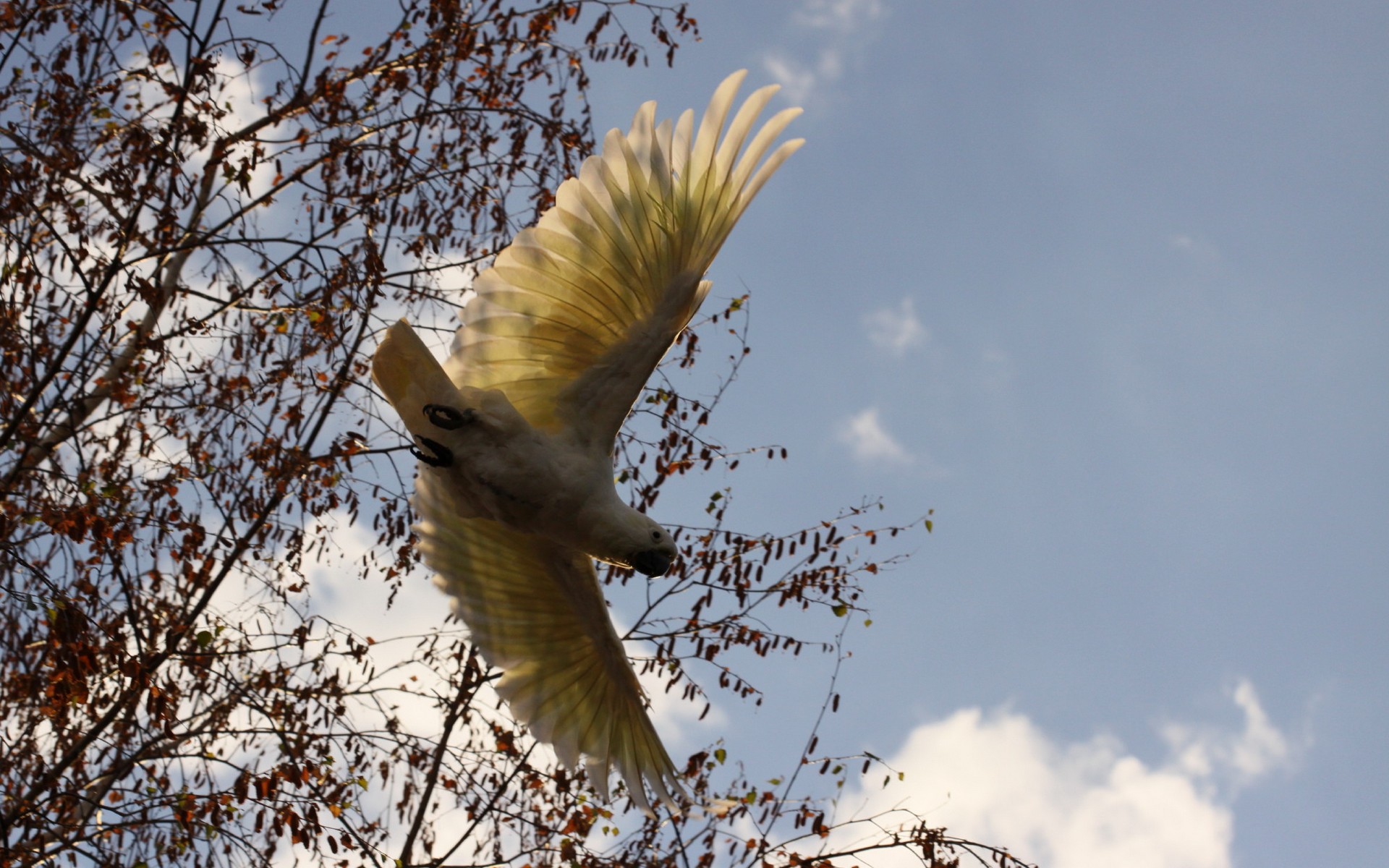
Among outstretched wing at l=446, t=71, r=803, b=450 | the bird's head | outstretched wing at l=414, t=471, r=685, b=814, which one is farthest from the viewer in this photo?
outstretched wing at l=414, t=471, r=685, b=814

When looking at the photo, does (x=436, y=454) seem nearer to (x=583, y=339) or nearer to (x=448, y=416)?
(x=448, y=416)

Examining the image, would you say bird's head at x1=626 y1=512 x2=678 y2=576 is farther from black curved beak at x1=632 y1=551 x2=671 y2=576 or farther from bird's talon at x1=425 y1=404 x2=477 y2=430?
bird's talon at x1=425 y1=404 x2=477 y2=430

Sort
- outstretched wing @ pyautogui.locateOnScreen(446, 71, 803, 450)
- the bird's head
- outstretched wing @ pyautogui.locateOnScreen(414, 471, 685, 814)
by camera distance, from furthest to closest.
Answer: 1. outstretched wing @ pyautogui.locateOnScreen(414, 471, 685, 814)
2. the bird's head
3. outstretched wing @ pyautogui.locateOnScreen(446, 71, 803, 450)

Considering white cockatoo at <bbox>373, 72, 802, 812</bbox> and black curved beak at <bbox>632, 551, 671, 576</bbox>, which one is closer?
white cockatoo at <bbox>373, 72, 802, 812</bbox>

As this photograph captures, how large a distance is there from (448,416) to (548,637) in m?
1.23

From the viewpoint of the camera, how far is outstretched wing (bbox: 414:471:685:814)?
4.73 meters

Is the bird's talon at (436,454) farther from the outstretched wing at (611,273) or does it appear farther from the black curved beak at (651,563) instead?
the black curved beak at (651,563)

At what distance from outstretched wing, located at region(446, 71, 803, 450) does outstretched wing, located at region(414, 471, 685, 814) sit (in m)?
0.68

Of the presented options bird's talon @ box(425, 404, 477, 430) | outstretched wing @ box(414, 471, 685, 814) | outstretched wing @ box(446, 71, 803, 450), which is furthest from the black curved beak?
bird's talon @ box(425, 404, 477, 430)

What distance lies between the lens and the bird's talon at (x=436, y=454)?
4.23 meters

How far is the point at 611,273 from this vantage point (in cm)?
414

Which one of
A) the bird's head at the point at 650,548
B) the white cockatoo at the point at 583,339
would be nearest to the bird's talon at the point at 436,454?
the white cockatoo at the point at 583,339

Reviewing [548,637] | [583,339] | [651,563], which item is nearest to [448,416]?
[583,339]

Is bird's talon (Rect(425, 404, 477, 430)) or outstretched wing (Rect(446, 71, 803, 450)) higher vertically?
outstretched wing (Rect(446, 71, 803, 450))
